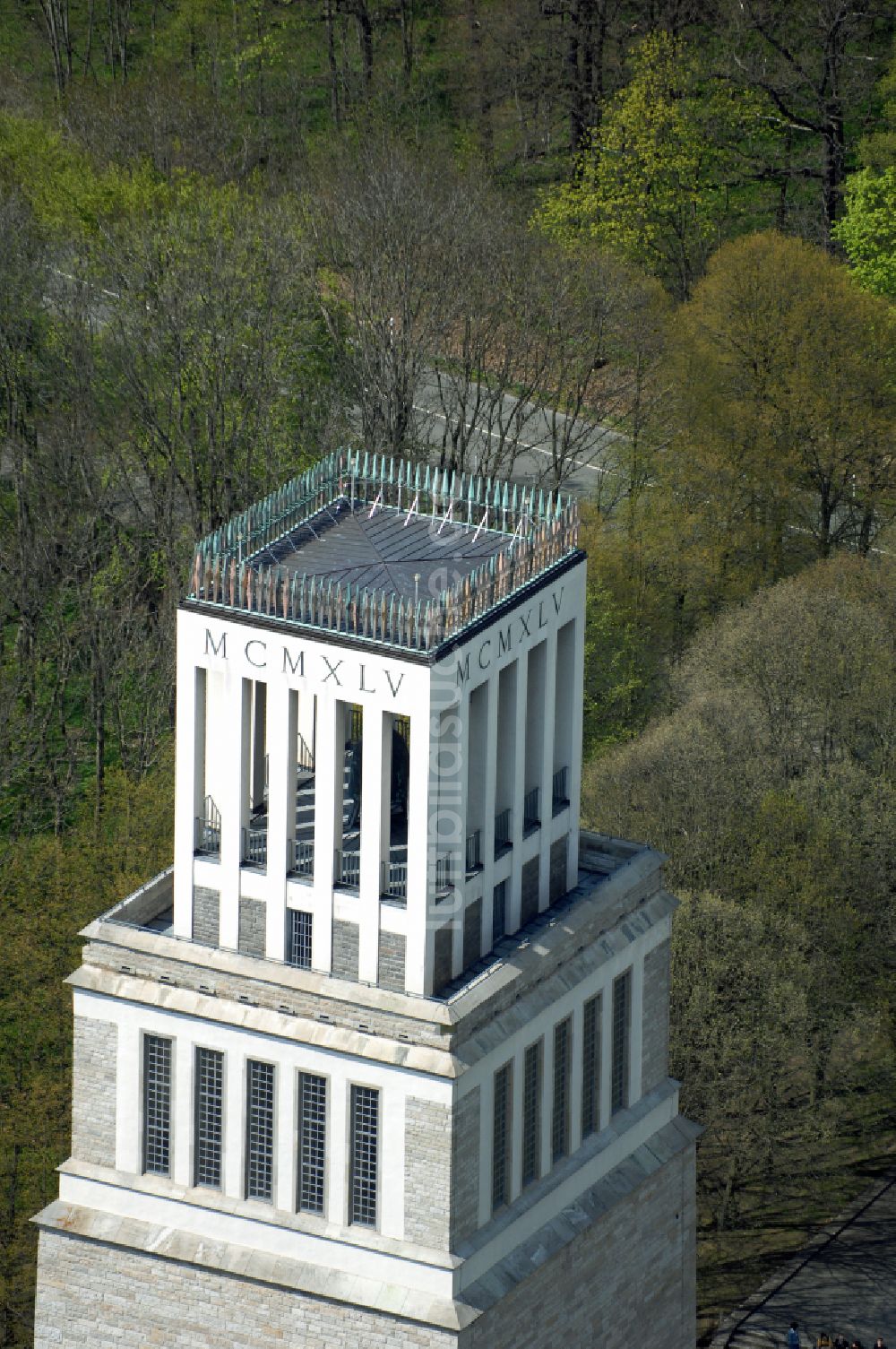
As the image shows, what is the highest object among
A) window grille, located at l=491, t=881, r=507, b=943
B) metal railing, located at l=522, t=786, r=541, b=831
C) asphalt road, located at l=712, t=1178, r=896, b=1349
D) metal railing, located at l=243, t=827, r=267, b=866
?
metal railing, located at l=522, t=786, r=541, b=831

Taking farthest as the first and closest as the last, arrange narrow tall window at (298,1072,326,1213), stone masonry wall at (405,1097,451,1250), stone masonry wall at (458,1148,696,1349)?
stone masonry wall at (458,1148,696,1349) → narrow tall window at (298,1072,326,1213) → stone masonry wall at (405,1097,451,1250)

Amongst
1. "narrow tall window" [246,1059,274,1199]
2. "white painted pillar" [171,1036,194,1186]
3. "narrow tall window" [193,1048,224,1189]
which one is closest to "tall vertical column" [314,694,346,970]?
"narrow tall window" [246,1059,274,1199]

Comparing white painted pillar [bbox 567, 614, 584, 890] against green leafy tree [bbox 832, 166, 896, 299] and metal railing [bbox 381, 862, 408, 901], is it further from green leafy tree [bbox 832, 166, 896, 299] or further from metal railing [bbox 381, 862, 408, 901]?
green leafy tree [bbox 832, 166, 896, 299]

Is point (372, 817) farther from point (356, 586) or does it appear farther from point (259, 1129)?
point (259, 1129)

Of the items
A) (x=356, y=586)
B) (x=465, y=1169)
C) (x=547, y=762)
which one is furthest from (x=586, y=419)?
(x=465, y=1169)

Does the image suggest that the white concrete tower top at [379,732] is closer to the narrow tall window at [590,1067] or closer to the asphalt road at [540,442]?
the narrow tall window at [590,1067]

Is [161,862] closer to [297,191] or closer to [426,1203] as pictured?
[426,1203]
